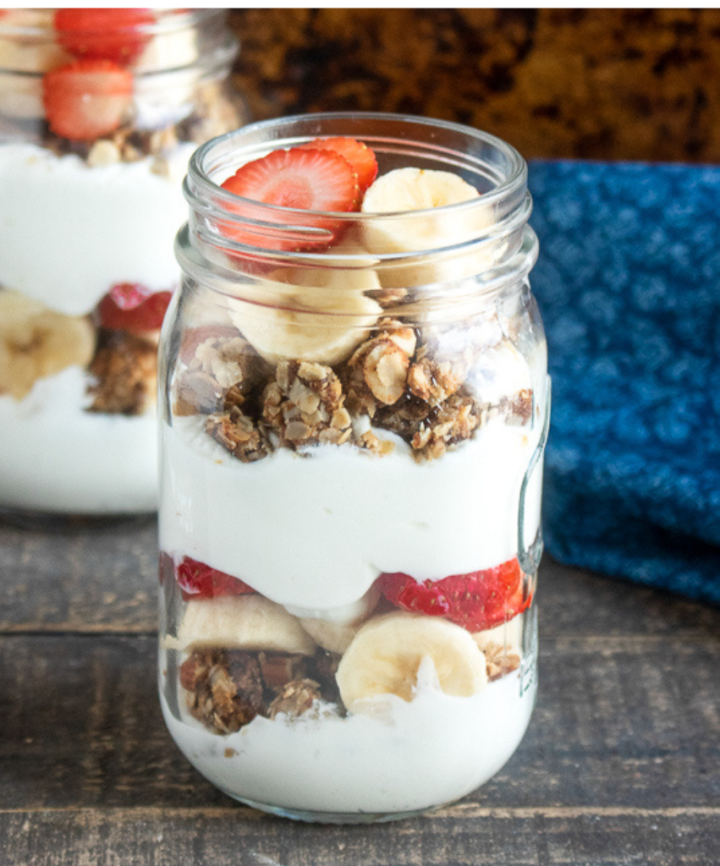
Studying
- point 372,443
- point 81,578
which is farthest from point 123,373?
point 372,443

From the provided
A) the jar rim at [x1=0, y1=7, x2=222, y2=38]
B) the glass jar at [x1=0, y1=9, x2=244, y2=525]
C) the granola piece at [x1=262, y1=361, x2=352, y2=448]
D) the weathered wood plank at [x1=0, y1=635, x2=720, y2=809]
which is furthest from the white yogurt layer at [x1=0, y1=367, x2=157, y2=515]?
the granola piece at [x1=262, y1=361, x2=352, y2=448]

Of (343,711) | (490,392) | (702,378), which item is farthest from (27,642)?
(702,378)

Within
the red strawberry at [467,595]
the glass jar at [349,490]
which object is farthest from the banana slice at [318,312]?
the red strawberry at [467,595]

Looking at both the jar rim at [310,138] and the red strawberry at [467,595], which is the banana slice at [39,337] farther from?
the red strawberry at [467,595]

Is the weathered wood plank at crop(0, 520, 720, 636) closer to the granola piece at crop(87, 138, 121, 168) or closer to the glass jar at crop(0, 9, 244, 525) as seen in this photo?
the glass jar at crop(0, 9, 244, 525)

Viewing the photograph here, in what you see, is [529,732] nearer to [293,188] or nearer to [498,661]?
[498,661]
